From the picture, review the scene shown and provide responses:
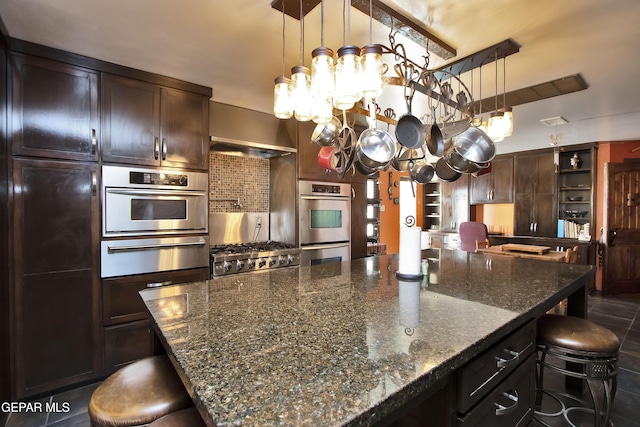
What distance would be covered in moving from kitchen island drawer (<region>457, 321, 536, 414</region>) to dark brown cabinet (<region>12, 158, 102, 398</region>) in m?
2.44

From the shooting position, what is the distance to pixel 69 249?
6.95ft

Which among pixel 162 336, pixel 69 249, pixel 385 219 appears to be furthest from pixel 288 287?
pixel 385 219

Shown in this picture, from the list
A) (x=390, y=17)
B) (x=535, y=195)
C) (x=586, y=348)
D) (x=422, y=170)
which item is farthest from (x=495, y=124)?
(x=535, y=195)

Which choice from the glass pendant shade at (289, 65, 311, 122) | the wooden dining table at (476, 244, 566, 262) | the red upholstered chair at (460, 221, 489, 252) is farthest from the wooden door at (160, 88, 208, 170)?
the red upholstered chair at (460, 221, 489, 252)

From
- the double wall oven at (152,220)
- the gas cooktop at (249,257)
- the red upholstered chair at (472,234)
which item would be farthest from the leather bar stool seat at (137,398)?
the red upholstered chair at (472,234)

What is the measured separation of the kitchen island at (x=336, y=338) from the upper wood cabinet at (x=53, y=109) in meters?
1.47

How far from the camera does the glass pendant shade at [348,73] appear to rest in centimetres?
122

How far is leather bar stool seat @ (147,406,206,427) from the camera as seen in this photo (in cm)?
83

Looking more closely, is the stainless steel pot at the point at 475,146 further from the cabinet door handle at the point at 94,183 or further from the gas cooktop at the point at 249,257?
the cabinet door handle at the point at 94,183

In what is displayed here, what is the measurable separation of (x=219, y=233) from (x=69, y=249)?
1.32 metres

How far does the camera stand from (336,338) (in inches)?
34.9

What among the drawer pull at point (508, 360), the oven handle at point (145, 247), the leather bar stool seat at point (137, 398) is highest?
the oven handle at point (145, 247)

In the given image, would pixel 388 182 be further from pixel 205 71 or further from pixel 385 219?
pixel 205 71

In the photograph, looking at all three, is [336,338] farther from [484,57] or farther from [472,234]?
[472,234]
